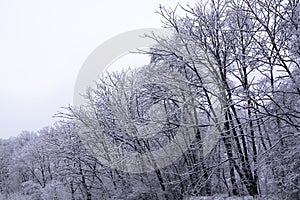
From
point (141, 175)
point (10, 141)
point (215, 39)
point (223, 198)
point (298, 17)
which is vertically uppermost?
point (10, 141)

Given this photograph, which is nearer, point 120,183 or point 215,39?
point 215,39

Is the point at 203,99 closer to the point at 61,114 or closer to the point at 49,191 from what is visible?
the point at 61,114

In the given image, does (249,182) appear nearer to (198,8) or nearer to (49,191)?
(198,8)

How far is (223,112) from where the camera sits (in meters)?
5.30

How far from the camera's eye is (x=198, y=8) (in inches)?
289

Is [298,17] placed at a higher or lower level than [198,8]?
lower

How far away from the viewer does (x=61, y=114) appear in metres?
14.3

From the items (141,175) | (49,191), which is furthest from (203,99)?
(49,191)

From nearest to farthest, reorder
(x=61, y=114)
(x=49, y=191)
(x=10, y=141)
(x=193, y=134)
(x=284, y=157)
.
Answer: (x=284, y=157)
(x=193, y=134)
(x=61, y=114)
(x=49, y=191)
(x=10, y=141)

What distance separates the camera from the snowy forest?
15.7ft

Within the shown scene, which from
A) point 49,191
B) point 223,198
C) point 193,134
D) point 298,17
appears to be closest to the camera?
point 298,17

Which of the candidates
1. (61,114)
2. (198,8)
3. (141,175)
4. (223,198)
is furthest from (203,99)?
(61,114)

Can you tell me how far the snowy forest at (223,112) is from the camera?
4777mm

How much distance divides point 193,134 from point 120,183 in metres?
4.69
